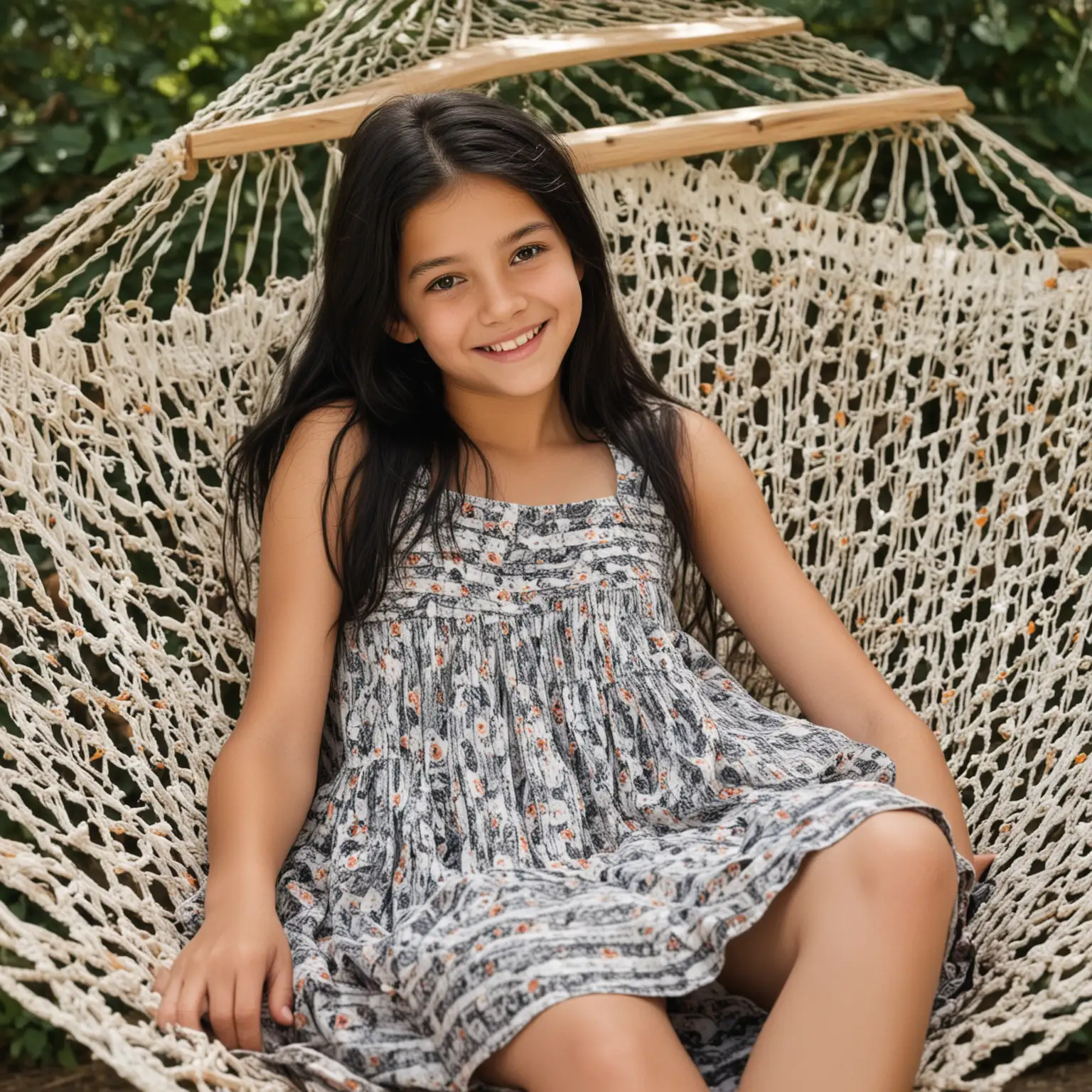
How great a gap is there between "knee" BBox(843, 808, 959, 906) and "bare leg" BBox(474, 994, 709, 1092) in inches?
8.2

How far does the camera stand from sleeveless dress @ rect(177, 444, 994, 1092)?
1204mm

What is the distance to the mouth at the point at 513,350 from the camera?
1.54 m

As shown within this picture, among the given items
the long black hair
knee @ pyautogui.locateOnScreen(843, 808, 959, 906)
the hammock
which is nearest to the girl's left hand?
the hammock

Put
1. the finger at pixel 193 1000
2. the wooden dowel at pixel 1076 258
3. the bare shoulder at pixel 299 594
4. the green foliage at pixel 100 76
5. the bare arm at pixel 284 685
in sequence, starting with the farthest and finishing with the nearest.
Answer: the green foliage at pixel 100 76
the wooden dowel at pixel 1076 258
the bare shoulder at pixel 299 594
the bare arm at pixel 284 685
the finger at pixel 193 1000

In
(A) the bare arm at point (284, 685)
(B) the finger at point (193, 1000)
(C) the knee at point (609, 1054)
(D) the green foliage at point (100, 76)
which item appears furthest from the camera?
Result: (D) the green foliage at point (100, 76)

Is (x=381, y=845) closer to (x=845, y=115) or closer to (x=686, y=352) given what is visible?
(x=686, y=352)

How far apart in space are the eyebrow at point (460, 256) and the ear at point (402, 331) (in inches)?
2.5

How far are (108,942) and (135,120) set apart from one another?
1520 millimetres

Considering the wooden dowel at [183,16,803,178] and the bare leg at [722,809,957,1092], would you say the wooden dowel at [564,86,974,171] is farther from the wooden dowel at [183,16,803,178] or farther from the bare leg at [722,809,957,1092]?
the bare leg at [722,809,957,1092]

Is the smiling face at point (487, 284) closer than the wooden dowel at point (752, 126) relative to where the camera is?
Yes

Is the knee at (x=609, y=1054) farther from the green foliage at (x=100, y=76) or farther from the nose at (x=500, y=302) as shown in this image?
the green foliage at (x=100, y=76)

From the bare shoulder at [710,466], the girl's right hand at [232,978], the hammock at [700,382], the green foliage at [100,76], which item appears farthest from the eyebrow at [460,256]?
the green foliage at [100,76]

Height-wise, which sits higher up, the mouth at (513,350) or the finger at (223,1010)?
the mouth at (513,350)

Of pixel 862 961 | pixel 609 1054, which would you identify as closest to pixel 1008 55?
pixel 862 961
